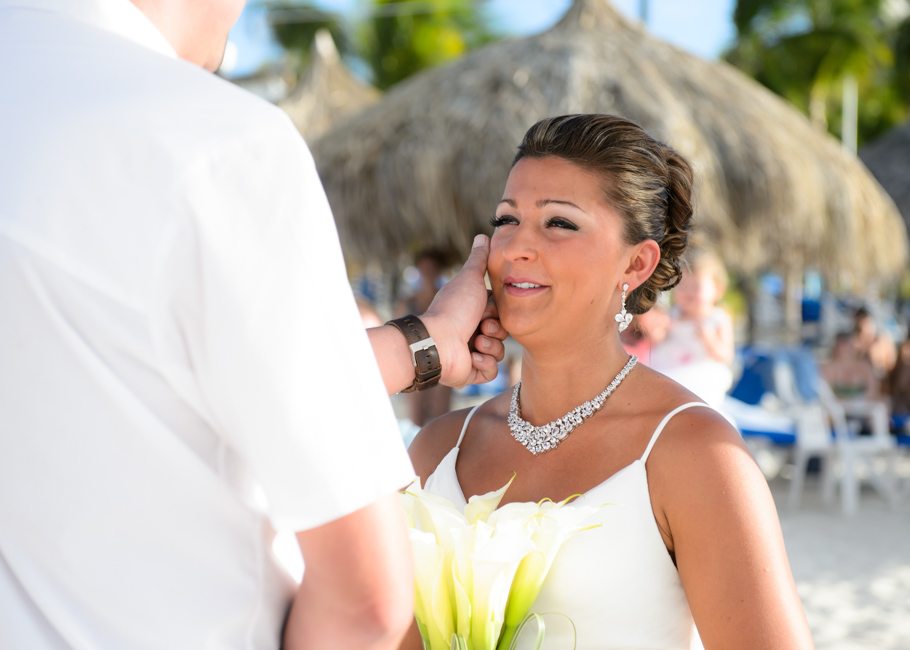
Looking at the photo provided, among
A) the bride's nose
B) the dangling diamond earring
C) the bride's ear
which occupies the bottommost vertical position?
the dangling diamond earring

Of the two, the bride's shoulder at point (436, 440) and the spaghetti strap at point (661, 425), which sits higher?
the spaghetti strap at point (661, 425)

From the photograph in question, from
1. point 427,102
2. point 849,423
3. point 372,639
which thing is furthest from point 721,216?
point 372,639

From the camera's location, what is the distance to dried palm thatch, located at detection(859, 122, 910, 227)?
604 inches

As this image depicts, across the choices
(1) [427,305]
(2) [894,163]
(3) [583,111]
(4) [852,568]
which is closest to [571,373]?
(3) [583,111]

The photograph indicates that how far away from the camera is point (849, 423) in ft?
26.7

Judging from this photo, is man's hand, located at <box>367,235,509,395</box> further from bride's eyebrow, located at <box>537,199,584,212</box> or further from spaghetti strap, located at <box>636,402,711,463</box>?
spaghetti strap, located at <box>636,402,711,463</box>

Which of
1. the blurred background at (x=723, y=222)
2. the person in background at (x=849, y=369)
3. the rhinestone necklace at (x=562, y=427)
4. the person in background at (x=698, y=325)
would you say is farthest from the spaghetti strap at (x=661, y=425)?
the person in background at (x=849, y=369)

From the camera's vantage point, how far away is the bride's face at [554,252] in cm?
202

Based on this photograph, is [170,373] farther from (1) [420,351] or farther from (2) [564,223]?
(2) [564,223]

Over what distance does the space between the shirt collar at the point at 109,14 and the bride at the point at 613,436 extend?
124 centimetres

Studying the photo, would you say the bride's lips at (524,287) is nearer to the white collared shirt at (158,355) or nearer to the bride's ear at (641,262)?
the bride's ear at (641,262)

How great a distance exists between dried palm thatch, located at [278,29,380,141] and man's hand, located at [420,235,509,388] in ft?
42.4

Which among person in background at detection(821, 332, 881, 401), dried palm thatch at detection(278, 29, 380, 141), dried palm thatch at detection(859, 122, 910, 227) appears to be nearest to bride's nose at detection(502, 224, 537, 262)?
person in background at detection(821, 332, 881, 401)

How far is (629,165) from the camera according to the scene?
6.84ft
